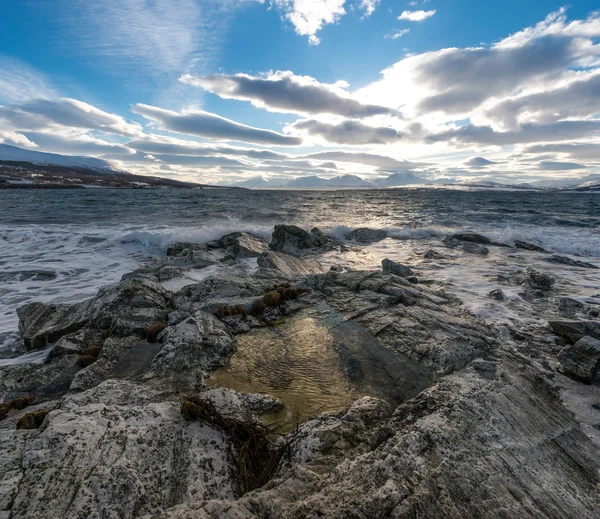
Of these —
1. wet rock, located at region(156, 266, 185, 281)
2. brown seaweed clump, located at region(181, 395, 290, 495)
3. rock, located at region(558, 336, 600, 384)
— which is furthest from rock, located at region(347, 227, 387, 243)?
brown seaweed clump, located at region(181, 395, 290, 495)

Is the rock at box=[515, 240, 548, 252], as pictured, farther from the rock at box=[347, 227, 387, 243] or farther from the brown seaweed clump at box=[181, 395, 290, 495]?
the brown seaweed clump at box=[181, 395, 290, 495]

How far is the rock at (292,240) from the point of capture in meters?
19.1

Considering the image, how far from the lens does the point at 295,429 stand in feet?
13.0

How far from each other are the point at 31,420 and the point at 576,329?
9822 millimetres

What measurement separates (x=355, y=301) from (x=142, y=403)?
590 cm

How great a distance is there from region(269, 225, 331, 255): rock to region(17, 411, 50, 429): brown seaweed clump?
15.2 meters

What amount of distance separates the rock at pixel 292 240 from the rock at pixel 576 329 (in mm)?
13312

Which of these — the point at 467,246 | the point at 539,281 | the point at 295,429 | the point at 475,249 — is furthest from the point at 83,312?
the point at 467,246

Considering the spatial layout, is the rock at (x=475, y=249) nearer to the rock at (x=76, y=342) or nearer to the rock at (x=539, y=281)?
the rock at (x=539, y=281)

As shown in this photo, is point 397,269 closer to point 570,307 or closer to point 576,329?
point 570,307

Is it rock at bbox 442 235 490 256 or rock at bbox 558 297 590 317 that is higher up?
rock at bbox 558 297 590 317

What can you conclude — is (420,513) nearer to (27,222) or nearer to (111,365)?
(111,365)

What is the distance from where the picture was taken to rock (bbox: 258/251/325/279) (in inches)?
471

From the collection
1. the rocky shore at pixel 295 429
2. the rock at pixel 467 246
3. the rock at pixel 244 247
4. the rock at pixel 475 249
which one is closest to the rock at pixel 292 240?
the rock at pixel 244 247
